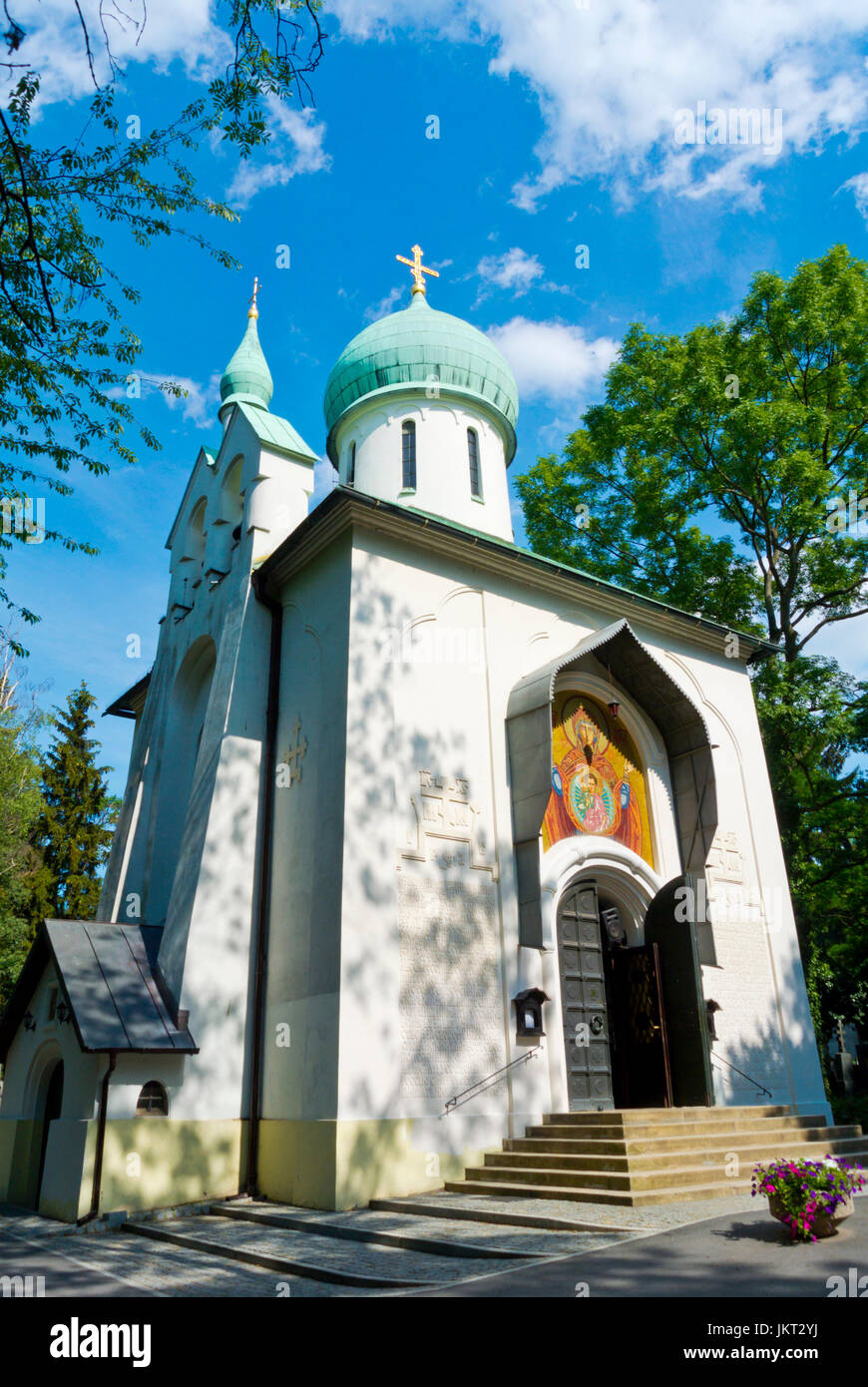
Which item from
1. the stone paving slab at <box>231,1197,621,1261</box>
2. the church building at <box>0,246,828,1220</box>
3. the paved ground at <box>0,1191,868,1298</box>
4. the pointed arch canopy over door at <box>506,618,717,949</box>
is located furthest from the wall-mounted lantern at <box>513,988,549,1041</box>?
the stone paving slab at <box>231,1197,621,1261</box>

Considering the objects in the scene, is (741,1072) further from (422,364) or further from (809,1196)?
(422,364)

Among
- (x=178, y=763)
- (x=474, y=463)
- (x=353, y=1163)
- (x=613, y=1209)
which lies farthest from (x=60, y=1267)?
(x=474, y=463)

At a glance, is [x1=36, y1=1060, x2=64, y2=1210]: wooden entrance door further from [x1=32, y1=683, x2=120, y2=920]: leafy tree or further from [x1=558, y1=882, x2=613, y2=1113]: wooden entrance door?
[x1=32, y1=683, x2=120, y2=920]: leafy tree

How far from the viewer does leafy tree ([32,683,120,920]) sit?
23.5m

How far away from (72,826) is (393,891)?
58.2 ft

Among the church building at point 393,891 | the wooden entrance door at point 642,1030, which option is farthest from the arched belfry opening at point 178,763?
the wooden entrance door at point 642,1030

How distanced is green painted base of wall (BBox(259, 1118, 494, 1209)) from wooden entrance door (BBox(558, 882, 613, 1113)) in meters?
1.85

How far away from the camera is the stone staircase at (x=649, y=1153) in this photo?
7688 millimetres

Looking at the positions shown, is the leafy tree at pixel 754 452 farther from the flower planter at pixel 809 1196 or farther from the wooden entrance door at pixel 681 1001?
the flower planter at pixel 809 1196

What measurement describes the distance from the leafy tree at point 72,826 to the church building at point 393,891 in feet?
35.2

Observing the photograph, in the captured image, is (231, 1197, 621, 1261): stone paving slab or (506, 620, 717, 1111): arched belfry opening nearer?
(231, 1197, 621, 1261): stone paving slab

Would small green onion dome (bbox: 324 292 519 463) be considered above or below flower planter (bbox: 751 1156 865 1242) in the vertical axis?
above

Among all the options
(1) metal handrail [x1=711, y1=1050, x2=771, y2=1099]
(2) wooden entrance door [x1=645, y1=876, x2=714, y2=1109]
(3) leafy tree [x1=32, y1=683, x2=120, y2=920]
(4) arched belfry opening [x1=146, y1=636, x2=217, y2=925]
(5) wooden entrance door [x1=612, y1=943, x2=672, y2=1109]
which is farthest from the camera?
(3) leafy tree [x1=32, y1=683, x2=120, y2=920]
